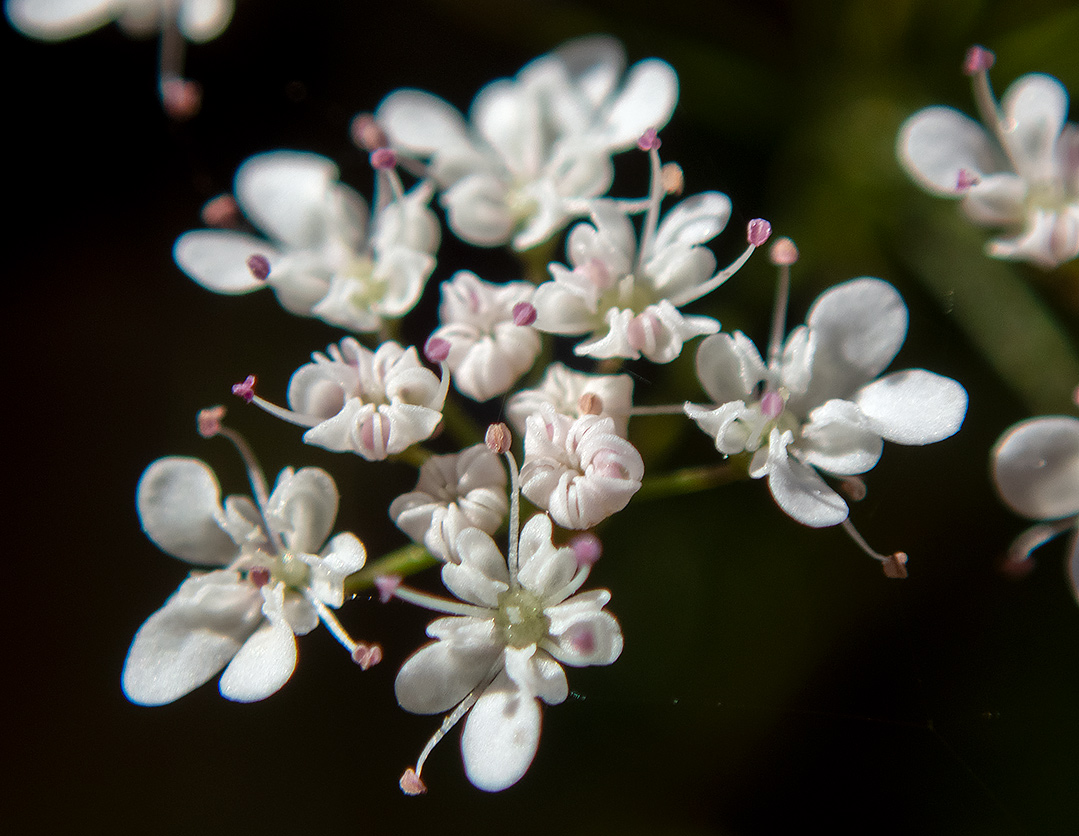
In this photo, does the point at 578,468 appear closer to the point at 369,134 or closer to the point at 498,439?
the point at 498,439

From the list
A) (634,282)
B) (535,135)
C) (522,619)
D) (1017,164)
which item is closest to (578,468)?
(522,619)

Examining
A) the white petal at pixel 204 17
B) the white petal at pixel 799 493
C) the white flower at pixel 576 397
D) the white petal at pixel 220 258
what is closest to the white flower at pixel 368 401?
the white flower at pixel 576 397

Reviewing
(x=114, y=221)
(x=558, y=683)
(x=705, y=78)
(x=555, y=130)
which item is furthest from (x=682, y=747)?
(x=114, y=221)

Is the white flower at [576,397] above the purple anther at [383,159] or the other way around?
the other way around

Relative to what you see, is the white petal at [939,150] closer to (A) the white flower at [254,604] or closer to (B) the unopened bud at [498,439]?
(B) the unopened bud at [498,439]

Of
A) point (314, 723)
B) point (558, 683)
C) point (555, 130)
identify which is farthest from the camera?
point (314, 723)

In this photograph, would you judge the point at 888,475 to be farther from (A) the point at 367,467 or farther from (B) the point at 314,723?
(B) the point at 314,723
